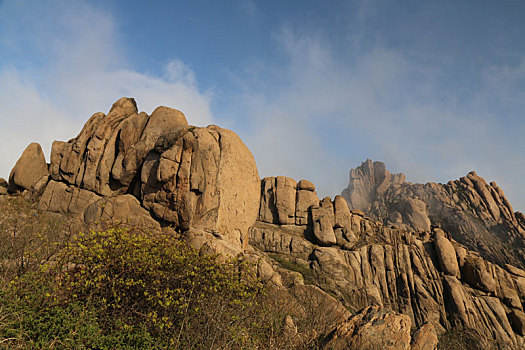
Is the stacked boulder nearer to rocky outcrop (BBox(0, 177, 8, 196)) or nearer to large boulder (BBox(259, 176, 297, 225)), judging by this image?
large boulder (BBox(259, 176, 297, 225))

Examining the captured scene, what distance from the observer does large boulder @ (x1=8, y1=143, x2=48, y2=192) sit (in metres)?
35.6

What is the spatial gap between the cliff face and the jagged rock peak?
66722mm

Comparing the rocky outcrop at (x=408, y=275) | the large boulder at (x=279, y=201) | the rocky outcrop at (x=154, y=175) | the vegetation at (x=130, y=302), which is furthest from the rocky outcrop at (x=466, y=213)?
the vegetation at (x=130, y=302)

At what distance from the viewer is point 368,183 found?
380 ft

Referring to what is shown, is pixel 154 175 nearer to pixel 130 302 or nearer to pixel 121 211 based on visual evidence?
pixel 121 211

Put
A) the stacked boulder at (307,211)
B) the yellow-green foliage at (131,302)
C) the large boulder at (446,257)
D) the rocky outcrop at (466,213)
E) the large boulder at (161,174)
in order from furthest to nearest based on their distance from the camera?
1. the rocky outcrop at (466,213)
2. the stacked boulder at (307,211)
3. the large boulder at (446,257)
4. the large boulder at (161,174)
5. the yellow-green foliage at (131,302)

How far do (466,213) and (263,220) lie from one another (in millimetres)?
63332

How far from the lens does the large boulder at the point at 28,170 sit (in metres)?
35.6

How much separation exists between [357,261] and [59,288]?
35.1 meters

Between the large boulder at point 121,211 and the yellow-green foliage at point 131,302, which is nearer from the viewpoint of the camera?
the yellow-green foliage at point 131,302

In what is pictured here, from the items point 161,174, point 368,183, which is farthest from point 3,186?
point 368,183

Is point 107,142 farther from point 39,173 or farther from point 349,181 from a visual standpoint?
point 349,181

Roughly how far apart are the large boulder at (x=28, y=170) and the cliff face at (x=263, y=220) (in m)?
0.13

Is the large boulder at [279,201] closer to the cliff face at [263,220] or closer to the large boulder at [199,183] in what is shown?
the cliff face at [263,220]
